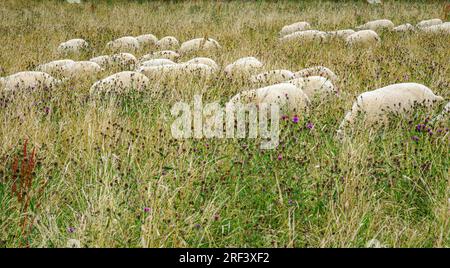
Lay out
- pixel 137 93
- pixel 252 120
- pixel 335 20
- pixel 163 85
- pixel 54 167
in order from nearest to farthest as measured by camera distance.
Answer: pixel 54 167 < pixel 252 120 < pixel 137 93 < pixel 163 85 < pixel 335 20

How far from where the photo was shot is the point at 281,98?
4328mm

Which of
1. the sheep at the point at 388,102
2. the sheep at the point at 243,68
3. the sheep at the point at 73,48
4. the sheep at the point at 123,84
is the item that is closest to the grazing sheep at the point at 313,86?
the sheep at the point at 388,102

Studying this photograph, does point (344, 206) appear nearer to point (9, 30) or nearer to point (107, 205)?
point (107, 205)

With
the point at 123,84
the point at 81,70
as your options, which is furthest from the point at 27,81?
the point at 123,84

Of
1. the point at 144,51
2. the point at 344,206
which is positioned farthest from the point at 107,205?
the point at 144,51

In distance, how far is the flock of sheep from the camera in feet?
13.3

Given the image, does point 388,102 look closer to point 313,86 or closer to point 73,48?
point 313,86

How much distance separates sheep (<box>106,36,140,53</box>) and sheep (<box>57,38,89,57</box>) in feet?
1.50

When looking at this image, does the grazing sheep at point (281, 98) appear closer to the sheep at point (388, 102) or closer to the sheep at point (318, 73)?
the sheep at point (388, 102)

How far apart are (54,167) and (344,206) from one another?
1940mm

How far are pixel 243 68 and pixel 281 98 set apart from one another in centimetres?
178

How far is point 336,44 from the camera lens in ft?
26.9
